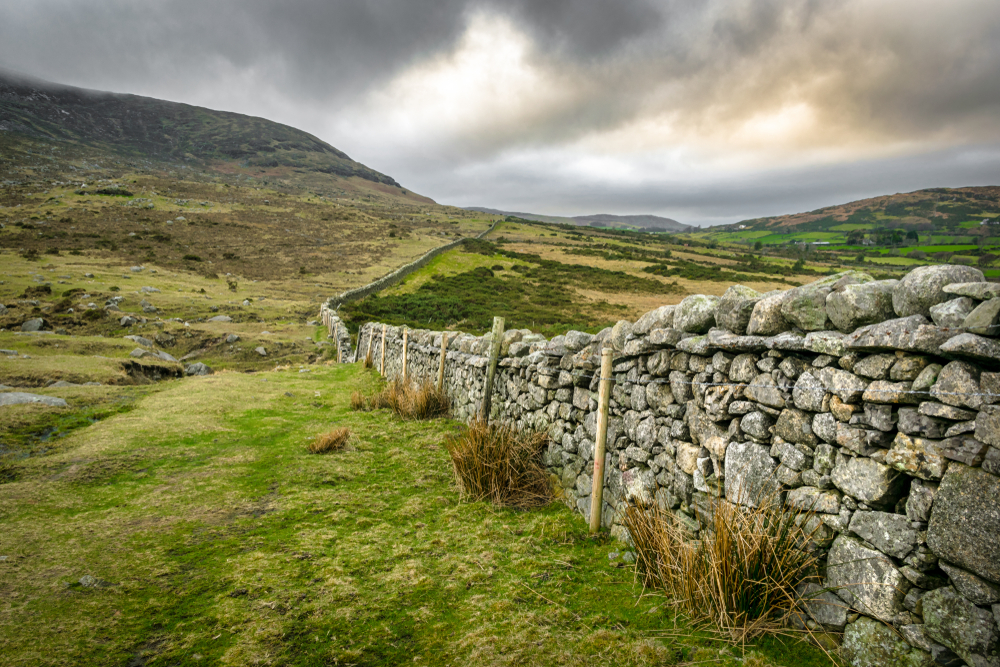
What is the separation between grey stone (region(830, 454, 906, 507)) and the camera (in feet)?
7.88

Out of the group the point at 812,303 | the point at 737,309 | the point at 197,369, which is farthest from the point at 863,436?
the point at 197,369

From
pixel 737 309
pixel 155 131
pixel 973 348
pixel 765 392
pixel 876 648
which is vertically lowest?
pixel 876 648

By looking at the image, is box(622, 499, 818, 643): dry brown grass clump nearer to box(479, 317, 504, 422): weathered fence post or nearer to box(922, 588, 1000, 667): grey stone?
box(922, 588, 1000, 667): grey stone

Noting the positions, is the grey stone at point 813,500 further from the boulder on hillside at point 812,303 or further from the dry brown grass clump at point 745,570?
the boulder on hillside at point 812,303

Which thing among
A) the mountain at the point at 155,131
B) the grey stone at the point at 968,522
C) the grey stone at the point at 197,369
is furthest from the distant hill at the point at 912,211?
the mountain at the point at 155,131

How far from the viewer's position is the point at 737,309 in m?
3.47

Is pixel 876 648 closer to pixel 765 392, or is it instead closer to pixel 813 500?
pixel 813 500

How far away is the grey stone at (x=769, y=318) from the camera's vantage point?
314 cm

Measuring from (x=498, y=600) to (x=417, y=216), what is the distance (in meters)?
82.8

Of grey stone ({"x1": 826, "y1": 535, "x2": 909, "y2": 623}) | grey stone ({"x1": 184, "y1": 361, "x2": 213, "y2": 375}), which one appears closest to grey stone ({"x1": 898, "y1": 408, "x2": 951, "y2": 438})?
grey stone ({"x1": 826, "y1": 535, "x2": 909, "y2": 623})

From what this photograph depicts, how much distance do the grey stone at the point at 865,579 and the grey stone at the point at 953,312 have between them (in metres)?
1.24

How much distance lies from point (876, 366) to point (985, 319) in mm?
505

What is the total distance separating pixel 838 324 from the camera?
2.80 metres

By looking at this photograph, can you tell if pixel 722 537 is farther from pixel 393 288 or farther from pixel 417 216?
pixel 417 216
